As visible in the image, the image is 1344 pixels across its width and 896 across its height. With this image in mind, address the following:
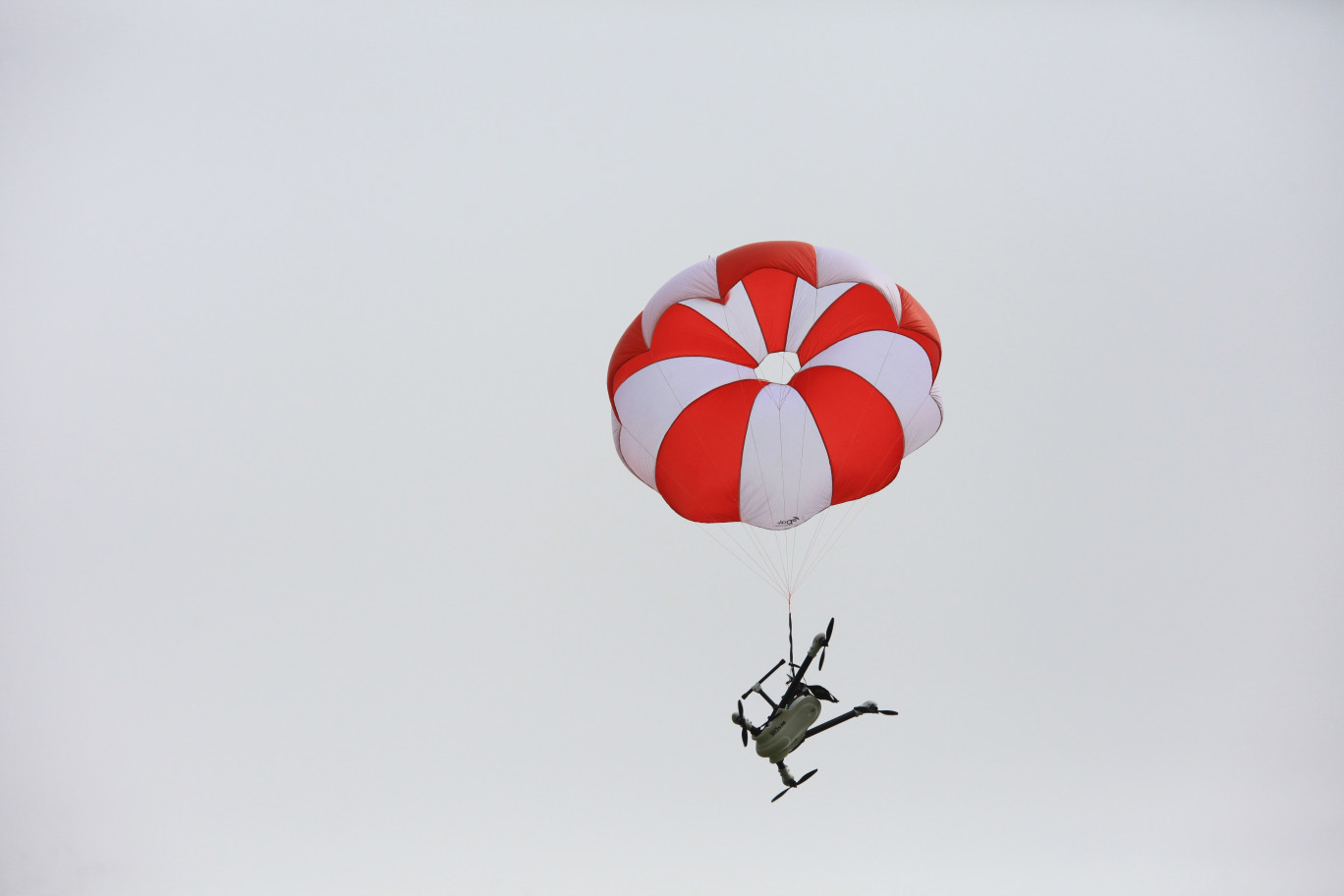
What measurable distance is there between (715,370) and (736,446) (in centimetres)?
81

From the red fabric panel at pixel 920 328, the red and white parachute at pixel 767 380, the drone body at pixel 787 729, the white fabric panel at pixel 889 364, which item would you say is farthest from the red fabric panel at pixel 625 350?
the drone body at pixel 787 729

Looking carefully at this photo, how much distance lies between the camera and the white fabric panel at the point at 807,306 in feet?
40.3

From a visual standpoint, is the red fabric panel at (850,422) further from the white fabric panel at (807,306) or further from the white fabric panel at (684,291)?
the white fabric panel at (684,291)

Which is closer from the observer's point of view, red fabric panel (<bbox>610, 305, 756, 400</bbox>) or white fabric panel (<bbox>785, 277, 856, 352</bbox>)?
red fabric panel (<bbox>610, 305, 756, 400</bbox>)

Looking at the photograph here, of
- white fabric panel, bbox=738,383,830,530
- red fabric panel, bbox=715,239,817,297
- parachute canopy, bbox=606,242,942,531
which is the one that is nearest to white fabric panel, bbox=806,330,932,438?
parachute canopy, bbox=606,242,942,531

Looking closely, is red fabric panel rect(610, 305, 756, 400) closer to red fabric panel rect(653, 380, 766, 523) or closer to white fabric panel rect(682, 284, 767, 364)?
white fabric panel rect(682, 284, 767, 364)

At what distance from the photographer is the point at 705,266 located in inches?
483

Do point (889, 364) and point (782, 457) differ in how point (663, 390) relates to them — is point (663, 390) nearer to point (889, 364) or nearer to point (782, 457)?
point (782, 457)

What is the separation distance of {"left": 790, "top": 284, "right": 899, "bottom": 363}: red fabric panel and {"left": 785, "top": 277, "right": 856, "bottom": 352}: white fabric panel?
0.06m

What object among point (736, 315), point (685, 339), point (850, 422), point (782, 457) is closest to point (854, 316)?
point (850, 422)

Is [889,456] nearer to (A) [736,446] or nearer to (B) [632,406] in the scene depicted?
(A) [736,446]

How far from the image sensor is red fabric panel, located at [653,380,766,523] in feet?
39.9

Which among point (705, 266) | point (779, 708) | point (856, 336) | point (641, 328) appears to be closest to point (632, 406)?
point (641, 328)

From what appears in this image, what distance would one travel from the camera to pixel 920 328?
40.4 feet
